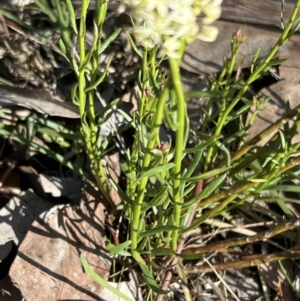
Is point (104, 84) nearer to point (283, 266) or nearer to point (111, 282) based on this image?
point (111, 282)

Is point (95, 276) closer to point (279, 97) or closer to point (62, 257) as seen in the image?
point (62, 257)

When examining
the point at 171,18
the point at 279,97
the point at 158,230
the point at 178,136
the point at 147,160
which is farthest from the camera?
the point at 279,97

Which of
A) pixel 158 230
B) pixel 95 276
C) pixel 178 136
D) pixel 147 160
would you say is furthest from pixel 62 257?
pixel 178 136

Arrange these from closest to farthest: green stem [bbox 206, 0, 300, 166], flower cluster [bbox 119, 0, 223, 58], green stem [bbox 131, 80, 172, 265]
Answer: flower cluster [bbox 119, 0, 223, 58], green stem [bbox 131, 80, 172, 265], green stem [bbox 206, 0, 300, 166]

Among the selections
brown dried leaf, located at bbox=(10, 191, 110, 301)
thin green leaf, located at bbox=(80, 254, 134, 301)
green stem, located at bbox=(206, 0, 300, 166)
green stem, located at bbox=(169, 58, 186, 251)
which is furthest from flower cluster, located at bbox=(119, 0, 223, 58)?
brown dried leaf, located at bbox=(10, 191, 110, 301)

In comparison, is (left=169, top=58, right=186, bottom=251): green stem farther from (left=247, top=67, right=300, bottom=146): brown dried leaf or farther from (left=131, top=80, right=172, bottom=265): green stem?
(left=247, top=67, right=300, bottom=146): brown dried leaf

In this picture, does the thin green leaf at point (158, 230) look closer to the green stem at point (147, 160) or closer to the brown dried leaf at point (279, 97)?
the green stem at point (147, 160)

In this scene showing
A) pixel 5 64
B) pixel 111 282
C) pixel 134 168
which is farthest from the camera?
pixel 5 64

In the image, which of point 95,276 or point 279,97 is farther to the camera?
point 279,97

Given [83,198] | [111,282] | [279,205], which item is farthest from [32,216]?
[279,205]

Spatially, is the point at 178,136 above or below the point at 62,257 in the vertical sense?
above

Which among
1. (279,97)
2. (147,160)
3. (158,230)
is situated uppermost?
(279,97)
